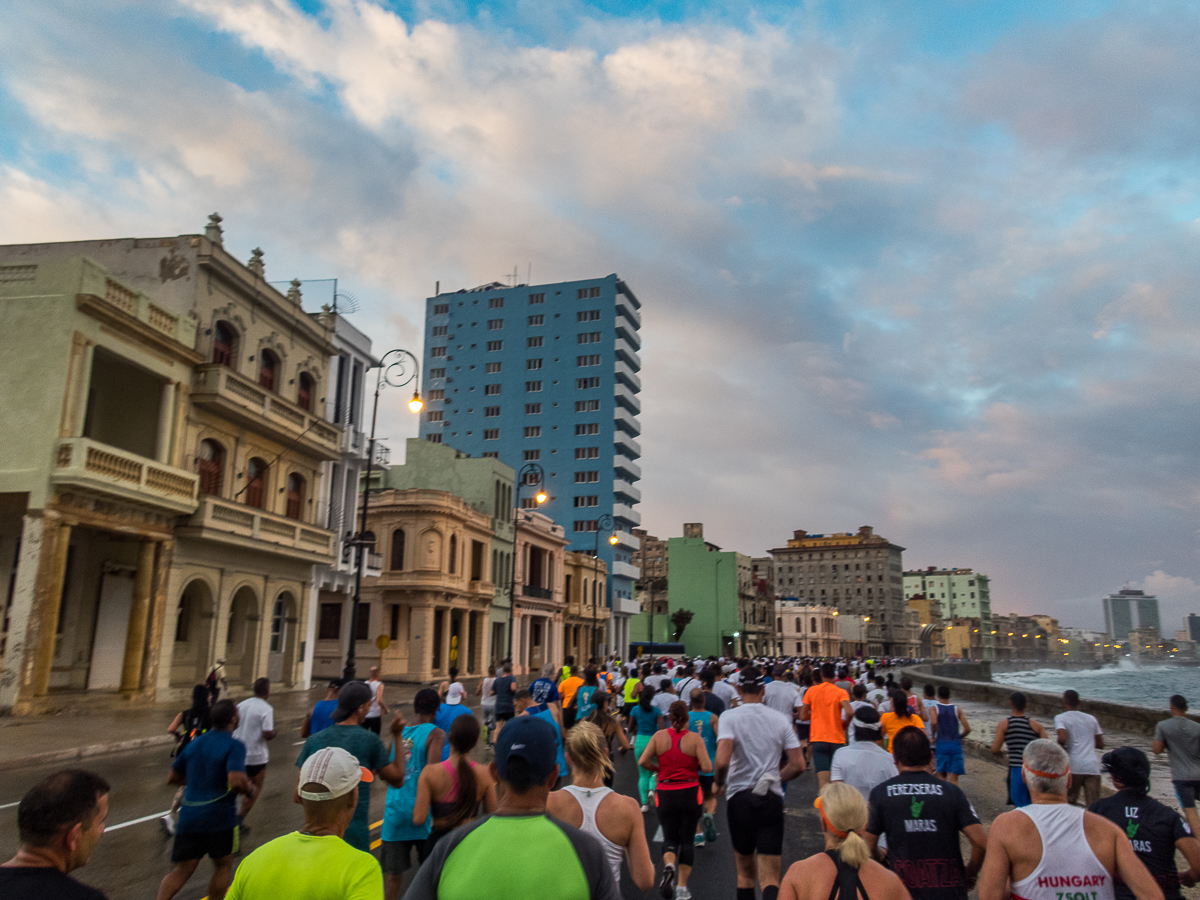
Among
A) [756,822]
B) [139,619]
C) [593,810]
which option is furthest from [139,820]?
[139,619]

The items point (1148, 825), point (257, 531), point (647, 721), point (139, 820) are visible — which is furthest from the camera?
point (257, 531)

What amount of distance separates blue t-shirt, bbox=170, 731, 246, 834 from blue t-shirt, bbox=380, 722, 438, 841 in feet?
3.67

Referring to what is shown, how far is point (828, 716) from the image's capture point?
1052 centimetres

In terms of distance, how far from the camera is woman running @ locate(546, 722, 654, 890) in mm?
4120

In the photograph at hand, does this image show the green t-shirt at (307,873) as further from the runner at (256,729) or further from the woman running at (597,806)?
the runner at (256,729)

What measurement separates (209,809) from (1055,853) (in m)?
5.39

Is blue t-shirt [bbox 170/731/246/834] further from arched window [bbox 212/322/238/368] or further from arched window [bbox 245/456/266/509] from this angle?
arched window [bbox 245/456/266/509]

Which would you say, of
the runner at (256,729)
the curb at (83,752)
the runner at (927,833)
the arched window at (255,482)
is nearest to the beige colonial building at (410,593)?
the arched window at (255,482)

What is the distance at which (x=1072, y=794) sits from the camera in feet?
31.4

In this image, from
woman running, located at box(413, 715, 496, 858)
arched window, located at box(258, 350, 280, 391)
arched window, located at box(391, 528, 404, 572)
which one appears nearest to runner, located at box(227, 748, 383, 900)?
woman running, located at box(413, 715, 496, 858)

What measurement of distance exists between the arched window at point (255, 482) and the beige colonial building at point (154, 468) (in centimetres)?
7

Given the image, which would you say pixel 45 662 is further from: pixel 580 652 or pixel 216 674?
pixel 580 652

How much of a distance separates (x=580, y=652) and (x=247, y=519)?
4436cm

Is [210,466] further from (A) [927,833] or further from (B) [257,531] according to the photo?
(A) [927,833]
